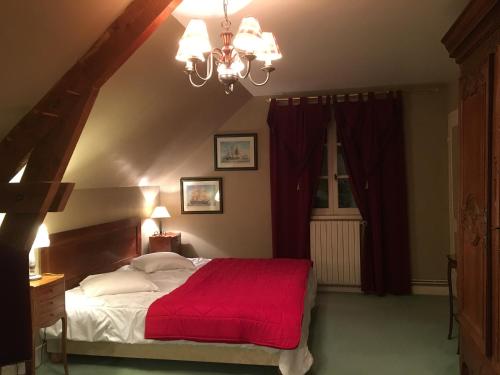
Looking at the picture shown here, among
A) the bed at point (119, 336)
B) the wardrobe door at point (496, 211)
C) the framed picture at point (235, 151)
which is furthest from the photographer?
the framed picture at point (235, 151)

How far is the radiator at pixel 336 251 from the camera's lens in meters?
4.79

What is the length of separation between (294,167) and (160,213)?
5.67 ft

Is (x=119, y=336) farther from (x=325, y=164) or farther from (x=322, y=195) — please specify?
(x=325, y=164)

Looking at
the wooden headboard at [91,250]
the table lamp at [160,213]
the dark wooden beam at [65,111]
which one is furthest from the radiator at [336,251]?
the dark wooden beam at [65,111]

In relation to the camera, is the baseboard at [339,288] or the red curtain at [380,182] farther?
the baseboard at [339,288]

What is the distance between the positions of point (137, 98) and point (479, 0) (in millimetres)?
2251

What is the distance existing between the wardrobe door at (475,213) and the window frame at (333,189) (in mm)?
2562

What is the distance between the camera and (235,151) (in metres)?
5.14

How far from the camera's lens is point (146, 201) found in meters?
4.98

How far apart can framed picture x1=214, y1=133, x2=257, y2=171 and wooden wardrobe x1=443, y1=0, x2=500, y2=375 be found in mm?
2985

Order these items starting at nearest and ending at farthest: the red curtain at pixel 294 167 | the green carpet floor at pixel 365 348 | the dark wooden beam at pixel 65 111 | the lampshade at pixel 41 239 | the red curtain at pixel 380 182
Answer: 1. the dark wooden beam at pixel 65 111
2. the lampshade at pixel 41 239
3. the green carpet floor at pixel 365 348
4. the red curtain at pixel 380 182
5. the red curtain at pixel 294 167

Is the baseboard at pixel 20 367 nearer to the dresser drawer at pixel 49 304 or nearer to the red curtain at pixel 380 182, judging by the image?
the dresser drawer at pixel 49 304

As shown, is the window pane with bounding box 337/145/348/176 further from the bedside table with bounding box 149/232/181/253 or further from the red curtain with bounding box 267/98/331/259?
the bedside table with bounding box 149/232/181/253

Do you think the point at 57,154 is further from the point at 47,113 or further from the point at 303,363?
the point at 303,363
